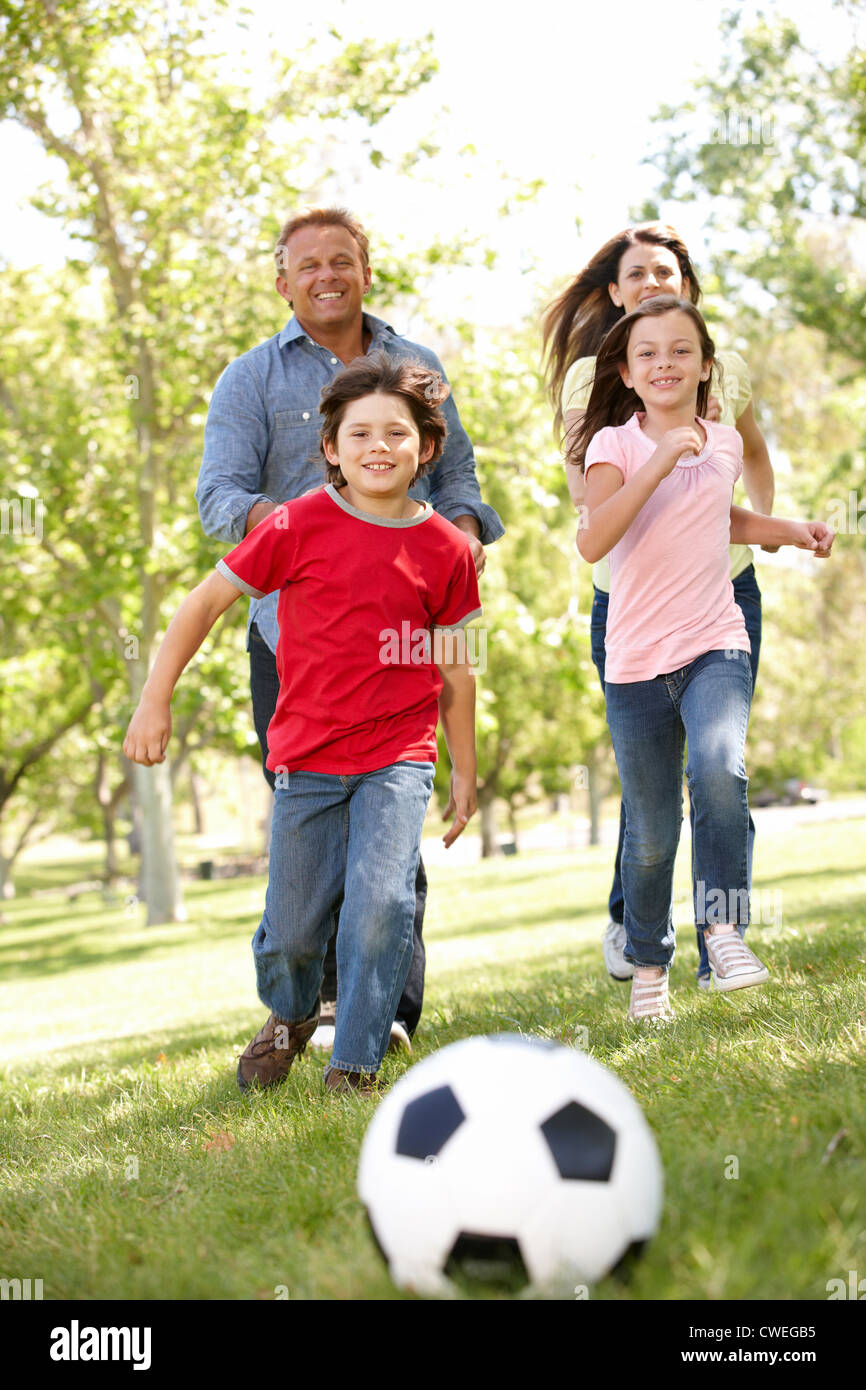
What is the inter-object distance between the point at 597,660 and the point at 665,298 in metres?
1.47

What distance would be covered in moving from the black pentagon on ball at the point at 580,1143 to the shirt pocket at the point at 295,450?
115 inches

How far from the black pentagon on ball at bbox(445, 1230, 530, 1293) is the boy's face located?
240cm

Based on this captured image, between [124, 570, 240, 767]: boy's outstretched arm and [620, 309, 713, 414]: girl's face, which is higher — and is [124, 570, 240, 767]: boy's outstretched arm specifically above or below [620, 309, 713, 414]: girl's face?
below

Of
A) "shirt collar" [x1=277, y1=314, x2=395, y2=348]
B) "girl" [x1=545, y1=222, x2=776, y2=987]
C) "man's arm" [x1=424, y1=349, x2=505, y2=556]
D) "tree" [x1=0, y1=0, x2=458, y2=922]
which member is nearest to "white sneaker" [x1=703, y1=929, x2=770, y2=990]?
"girl" [x1=545, y1=222, x2=776, y2=987]

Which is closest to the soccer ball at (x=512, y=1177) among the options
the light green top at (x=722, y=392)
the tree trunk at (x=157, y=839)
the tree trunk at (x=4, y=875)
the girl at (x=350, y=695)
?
the girl at (x=350, y=695)

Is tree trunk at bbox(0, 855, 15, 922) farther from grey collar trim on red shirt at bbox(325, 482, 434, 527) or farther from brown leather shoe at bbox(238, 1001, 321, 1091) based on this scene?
grey collar trim on red shirt at bbox(325, 482, 434, 527)

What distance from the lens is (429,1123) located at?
2266mm

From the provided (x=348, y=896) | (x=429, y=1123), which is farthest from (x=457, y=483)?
(x=429, y=1123)

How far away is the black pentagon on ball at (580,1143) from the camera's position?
2141mm

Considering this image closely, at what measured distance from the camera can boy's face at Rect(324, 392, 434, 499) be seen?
3922mm

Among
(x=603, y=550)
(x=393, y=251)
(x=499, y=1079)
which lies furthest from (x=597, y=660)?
(x=393, y=251)

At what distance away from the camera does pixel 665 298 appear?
4195mm

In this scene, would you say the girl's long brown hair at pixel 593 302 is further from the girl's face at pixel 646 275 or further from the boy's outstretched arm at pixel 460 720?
the boy's outstretched arm at pixel 460 720
